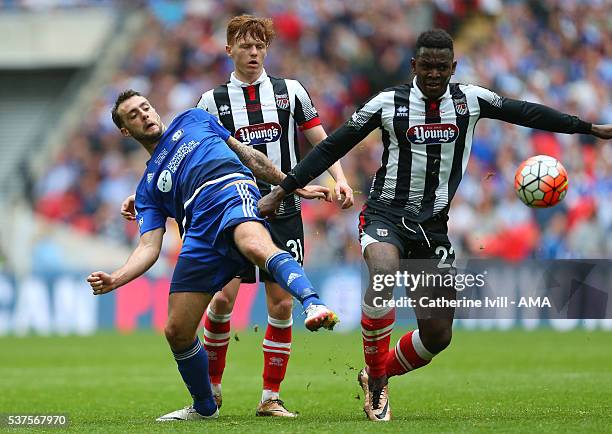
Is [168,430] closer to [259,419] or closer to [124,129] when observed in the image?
[259,419]

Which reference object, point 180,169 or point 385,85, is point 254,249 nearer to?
point 180,169

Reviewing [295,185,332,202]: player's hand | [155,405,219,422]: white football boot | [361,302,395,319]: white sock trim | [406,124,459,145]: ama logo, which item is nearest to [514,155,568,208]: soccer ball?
[406,124,459,145]: ama logo

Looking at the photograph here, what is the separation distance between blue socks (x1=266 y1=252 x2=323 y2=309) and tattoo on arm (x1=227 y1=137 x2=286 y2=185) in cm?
86

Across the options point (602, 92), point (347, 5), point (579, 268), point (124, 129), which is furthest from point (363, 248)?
point (347, 5)

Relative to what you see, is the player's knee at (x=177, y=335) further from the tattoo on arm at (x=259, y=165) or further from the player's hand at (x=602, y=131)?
the player's hand at (x=602, y=131)

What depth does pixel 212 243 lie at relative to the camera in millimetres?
6438

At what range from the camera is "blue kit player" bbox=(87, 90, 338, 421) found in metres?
6.38

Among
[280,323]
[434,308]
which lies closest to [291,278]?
[434,308]

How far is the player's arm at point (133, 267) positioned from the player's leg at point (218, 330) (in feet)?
3.17

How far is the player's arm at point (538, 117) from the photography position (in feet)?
21.7

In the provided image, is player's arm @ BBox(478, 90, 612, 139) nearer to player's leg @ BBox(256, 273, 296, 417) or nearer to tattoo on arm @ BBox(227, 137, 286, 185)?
tattoo on arm @ BBox(227, 137, 286, 185)

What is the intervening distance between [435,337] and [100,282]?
6.88 ft

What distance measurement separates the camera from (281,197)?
21.4 feet

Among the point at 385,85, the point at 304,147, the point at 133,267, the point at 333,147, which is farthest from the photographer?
the point at 385,85
